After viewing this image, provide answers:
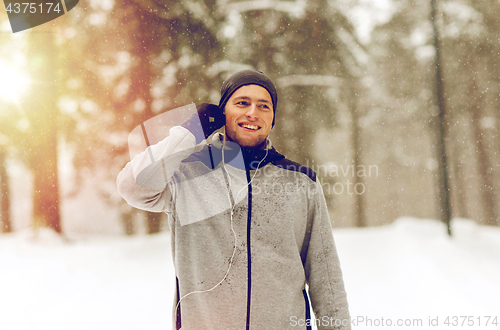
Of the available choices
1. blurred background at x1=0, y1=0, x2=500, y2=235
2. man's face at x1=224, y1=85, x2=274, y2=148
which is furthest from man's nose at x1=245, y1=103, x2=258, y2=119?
blurred background at x1=0, y1=0, x2=500, y2=235

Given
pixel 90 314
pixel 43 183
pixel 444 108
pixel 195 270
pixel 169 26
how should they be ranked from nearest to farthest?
pixel 195 270, pixel 90 314, pixel 43 183, pixel 169 26, pixel 444 108

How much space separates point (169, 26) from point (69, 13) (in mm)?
706

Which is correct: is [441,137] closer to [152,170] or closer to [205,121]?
[205,121]

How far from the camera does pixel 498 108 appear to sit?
2.09 meters

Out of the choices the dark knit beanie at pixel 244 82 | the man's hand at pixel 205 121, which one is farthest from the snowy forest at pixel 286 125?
the man's hand at pixel 205 121

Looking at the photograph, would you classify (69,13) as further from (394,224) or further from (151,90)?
(394,224)

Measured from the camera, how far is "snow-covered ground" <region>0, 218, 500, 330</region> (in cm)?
170

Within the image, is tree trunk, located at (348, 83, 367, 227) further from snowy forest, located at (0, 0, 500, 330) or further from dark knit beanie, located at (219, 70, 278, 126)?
dark knit beanie, located at (219, 70, 278, 126)

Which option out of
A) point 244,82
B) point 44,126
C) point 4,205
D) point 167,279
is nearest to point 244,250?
point 244,82

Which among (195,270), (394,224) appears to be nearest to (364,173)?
(394,224)

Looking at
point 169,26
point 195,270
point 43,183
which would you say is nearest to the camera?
point 195,270

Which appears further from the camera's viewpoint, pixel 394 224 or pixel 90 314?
pixel 394 224

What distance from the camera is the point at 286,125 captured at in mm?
2049

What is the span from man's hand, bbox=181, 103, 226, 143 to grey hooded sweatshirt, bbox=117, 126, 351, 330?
0.04 m
